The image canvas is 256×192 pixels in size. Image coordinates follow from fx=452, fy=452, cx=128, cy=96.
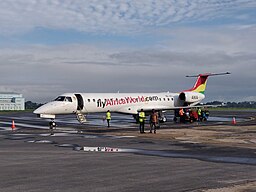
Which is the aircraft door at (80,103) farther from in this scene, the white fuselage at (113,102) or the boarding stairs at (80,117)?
the boarding stairs at (80,117)

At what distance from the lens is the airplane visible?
1619 inches

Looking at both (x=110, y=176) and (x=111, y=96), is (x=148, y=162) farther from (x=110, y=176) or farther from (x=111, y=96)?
(x=111, y=96)

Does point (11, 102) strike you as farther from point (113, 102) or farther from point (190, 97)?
point (113, 102)

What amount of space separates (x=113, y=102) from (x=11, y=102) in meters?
147

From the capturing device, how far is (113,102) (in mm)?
45219

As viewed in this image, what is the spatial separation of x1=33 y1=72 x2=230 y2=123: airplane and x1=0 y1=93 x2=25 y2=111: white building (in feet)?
445

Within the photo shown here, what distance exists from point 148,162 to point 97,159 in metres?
1.95

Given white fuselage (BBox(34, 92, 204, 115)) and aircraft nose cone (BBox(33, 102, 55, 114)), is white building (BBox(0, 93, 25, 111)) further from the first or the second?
aircraft nose cone (BBox(33, 102, 55, 114))

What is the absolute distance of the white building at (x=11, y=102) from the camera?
180 metres

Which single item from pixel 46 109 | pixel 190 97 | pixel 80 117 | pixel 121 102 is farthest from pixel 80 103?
pixel 190 97

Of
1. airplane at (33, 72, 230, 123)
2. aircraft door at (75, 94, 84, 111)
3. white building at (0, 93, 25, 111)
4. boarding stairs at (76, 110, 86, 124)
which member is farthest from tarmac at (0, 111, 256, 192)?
white building at (0, 93, 25, 111)

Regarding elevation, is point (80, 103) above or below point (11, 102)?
below

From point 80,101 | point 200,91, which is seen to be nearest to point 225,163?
point 80,101

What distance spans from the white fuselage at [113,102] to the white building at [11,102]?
13690 centimetres
